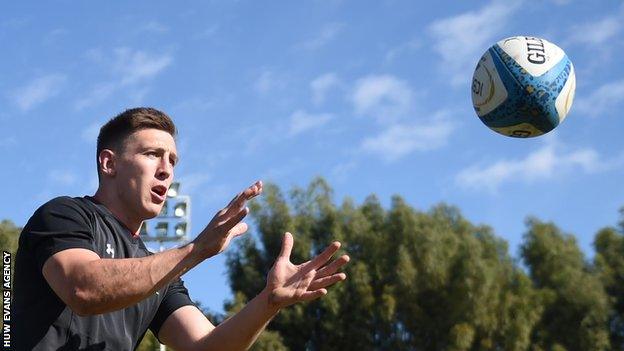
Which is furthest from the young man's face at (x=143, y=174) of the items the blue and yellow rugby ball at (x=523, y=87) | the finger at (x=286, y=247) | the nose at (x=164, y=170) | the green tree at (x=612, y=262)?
the green tree at (x=612, y=262)

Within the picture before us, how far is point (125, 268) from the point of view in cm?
394

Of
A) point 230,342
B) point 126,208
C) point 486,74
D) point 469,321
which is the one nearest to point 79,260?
point 126,208

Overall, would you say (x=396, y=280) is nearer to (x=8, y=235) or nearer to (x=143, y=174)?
(x=8, y=235)

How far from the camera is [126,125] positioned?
4828mm

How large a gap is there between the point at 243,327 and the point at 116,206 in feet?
3.06

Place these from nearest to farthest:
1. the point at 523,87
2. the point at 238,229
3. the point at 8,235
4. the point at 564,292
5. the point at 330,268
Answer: the point at 238,229 → the point at 330,268 → the point at 523,87 → the point at 8,235 → the point at 564,292

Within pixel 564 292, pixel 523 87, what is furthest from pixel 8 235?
pixel 523 87

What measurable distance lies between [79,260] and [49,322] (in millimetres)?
460

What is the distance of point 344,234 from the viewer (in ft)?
122

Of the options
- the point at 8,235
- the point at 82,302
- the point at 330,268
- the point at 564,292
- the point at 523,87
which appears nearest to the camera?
the point at 82,302

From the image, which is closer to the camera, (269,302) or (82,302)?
(82,302)

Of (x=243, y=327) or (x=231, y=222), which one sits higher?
(x=231, y=222)

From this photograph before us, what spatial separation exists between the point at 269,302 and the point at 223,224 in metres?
0.92

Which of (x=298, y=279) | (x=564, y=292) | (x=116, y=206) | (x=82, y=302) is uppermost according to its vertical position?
(x=564, y=292)
